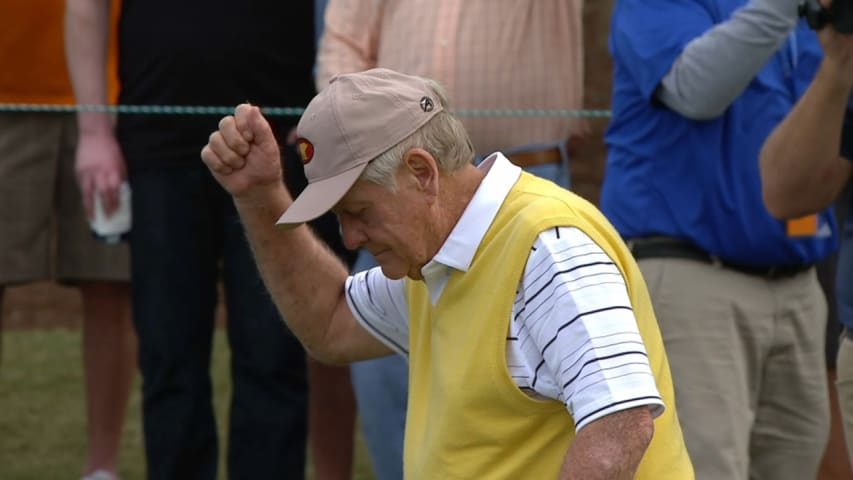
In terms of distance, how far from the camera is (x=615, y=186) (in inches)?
172

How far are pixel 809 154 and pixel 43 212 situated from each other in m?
3.00

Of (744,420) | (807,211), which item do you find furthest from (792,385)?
(807,211)

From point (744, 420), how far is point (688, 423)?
0.47 ft

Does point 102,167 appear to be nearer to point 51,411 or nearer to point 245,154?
point 245,154

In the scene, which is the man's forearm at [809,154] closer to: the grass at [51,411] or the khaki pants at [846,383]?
the khaki pants at [846,383]


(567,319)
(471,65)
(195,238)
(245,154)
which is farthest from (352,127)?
(195,238)

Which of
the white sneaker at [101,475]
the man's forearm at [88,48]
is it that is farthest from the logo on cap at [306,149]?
the white sneaker at [101,475]

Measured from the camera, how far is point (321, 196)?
3.06 m

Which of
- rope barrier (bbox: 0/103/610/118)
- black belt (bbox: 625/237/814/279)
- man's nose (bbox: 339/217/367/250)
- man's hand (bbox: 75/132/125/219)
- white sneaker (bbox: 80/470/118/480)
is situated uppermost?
man's nose (bbox: 339/217/367/250)

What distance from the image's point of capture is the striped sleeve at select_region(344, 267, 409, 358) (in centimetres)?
349

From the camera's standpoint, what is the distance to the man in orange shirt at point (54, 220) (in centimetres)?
595

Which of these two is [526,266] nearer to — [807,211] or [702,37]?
[807,211]

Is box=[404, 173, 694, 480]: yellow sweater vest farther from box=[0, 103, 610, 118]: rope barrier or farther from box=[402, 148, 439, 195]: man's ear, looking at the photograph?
box=[0, 103, 610, 118]: rope barrier

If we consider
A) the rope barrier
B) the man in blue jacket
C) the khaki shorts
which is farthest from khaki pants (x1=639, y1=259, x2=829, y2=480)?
the khaki shorts
